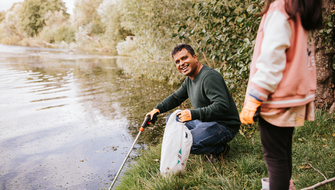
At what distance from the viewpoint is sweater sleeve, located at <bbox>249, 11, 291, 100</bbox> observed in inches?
57.8

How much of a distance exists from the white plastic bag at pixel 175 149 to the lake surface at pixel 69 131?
1.37 m

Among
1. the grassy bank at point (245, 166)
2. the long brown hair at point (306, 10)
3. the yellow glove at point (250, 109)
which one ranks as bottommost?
the grassy bank at point (245, 166)

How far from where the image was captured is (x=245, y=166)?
8.64 feet

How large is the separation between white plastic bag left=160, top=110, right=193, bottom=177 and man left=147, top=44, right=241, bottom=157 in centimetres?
11

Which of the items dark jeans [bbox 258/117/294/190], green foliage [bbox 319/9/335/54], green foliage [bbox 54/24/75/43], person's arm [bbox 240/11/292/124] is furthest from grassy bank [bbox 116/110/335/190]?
green foliage [bbox 54/24/75/43]

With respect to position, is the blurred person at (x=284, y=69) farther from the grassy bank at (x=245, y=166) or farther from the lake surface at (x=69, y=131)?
the lake surface at (x=69, y=131)

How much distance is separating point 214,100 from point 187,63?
607mm

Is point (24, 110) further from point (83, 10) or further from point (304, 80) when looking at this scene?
point (83, 10)

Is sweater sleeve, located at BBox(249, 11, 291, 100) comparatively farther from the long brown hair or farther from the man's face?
the man's face

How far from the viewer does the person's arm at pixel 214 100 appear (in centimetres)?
250

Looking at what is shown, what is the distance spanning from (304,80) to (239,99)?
8.97 feet

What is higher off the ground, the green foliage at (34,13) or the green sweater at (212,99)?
the green foliage at (34,13)

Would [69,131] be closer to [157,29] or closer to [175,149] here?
[175,149]

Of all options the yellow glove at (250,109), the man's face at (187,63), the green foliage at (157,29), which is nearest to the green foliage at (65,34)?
the green foliage at (157,29)
